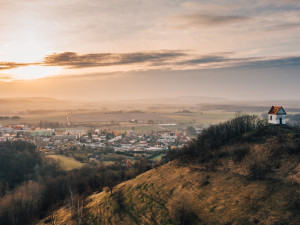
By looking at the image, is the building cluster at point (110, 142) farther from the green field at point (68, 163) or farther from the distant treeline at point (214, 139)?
the distant treeline at point (214, 139)

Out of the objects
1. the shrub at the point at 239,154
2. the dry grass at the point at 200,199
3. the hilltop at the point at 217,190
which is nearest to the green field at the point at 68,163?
the hilltop at the point at 217,190

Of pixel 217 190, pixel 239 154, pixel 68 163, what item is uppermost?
pixel 239 154

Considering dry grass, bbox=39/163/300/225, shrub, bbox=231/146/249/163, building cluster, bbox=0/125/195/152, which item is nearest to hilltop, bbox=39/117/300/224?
dry grass, bbox=39/163/300/225

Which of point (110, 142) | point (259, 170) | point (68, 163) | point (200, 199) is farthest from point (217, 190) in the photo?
point (110, 142)

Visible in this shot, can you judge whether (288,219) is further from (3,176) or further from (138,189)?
(3,176)

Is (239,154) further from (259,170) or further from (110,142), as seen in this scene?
(110,142)

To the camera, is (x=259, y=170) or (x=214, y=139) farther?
(x=214, y=139)

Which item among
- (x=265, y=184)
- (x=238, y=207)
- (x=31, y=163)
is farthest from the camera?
(x=31, y=163)

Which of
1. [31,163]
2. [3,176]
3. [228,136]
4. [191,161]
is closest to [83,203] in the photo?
[191,161]
